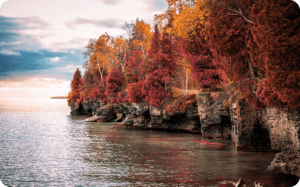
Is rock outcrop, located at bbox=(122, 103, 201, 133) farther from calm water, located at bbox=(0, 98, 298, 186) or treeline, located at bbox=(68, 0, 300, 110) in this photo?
calm water, located at bbox=(0, 98, 298, 186)

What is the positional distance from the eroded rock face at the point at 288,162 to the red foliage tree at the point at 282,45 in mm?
2418

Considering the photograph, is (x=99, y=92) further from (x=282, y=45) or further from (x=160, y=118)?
(x=282, y=45)

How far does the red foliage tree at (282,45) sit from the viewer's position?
8773mm

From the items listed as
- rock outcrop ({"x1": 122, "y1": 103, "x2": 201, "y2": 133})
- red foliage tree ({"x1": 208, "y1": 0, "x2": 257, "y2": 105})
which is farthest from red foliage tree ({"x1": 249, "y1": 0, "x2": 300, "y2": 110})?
rock outcrop ({"x1": 122, "y1": 103, "x2": 201, "y2": 133})

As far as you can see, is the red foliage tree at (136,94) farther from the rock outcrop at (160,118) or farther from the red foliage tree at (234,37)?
the red foliage tree at (234,37)

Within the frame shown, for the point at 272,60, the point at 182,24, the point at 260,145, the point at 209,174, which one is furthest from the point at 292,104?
the point at 182,24

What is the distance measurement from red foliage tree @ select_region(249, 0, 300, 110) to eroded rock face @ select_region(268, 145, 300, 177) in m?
2.42

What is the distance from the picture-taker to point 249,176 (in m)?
11.0

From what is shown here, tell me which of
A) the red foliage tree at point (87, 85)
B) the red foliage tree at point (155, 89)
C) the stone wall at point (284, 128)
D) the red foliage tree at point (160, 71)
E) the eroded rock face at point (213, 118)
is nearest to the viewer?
the stone wall at point (284, 128)

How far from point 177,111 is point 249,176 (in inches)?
668

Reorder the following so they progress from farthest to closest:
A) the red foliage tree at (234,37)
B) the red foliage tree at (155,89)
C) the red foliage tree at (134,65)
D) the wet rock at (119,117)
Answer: the wet rock at (119,117)
the red foliage tree at (134,65)
the red foliage tree at (155,89)
the red foliage tree at (234,37)

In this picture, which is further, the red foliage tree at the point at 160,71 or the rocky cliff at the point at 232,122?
the red foliage tree at the point at 160,71

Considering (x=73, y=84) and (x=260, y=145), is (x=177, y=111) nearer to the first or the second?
(x=260, y=145)

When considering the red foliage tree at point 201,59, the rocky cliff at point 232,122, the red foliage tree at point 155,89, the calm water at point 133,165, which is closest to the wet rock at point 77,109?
the rocky cliff at point 232,122
